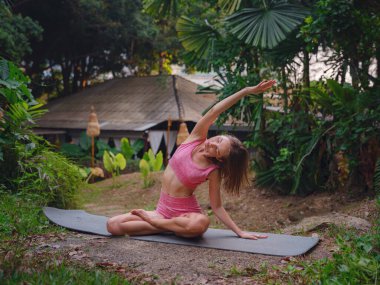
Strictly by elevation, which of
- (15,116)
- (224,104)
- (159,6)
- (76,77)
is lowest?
(15,116)

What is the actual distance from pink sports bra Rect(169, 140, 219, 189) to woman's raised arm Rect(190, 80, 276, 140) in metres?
0.10

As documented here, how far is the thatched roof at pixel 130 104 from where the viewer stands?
682 inches

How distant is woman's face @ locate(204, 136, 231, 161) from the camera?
14.5 feet

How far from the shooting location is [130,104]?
18.7 meters

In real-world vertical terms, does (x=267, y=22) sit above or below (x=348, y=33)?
above

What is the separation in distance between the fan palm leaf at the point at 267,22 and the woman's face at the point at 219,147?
3.80 metres

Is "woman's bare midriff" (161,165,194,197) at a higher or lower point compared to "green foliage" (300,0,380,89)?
lower

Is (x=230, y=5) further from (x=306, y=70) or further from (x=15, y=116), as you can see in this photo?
(x=15, y=116)

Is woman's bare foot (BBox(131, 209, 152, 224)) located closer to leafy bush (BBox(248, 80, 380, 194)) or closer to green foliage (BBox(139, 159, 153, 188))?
leafy bush (BBox(248, 80, 380, 194))

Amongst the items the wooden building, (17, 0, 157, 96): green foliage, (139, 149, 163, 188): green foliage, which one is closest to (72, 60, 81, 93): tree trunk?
(17, 0, 157, 96): green foliage

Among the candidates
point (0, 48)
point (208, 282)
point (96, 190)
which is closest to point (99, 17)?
point (0, 48)

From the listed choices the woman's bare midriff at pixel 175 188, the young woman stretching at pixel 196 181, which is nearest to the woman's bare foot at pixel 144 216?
the young woman stretching at pixel 196 181

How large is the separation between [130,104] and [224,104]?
1440 centimetres

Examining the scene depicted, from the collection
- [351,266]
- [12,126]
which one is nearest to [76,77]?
[12,126]
